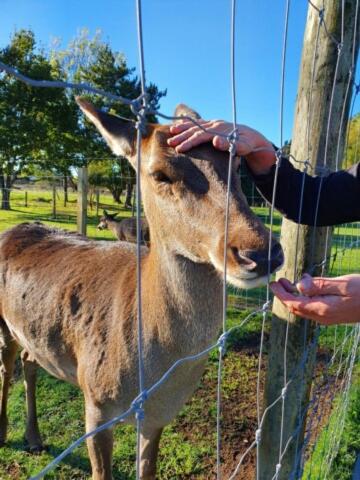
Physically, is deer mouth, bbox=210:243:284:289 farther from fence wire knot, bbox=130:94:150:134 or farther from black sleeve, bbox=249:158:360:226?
fence wire knot, bbox=130:94:150:134

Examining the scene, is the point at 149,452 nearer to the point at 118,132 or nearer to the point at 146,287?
the point at 146,287

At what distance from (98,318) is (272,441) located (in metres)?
1.40

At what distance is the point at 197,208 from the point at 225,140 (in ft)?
1.12

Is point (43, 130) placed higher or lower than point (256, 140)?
higher

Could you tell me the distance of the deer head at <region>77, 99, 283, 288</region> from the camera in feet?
5.66

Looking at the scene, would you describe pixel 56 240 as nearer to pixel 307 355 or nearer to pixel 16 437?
pixel 16 437

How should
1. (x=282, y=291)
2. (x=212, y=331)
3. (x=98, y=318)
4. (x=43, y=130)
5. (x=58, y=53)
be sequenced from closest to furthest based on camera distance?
(x=282, y=291) → (x=212, y=331) → (x=98, y=318) → (x=43, y=130) → (x=58, y=53)

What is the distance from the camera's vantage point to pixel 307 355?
8.36ft

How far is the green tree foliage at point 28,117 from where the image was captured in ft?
72.7

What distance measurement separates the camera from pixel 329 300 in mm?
1606

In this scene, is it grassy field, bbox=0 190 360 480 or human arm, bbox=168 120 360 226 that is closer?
human arm, bbox=168 120 360 226

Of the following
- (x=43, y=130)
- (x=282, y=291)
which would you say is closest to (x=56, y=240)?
(x=282, y=291)

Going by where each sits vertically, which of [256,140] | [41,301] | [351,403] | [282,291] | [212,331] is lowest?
[351,403]

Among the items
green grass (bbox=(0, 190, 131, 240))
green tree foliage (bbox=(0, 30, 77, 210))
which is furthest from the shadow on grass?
green tree foliage (bbox=(0, 30, 77, 210))
